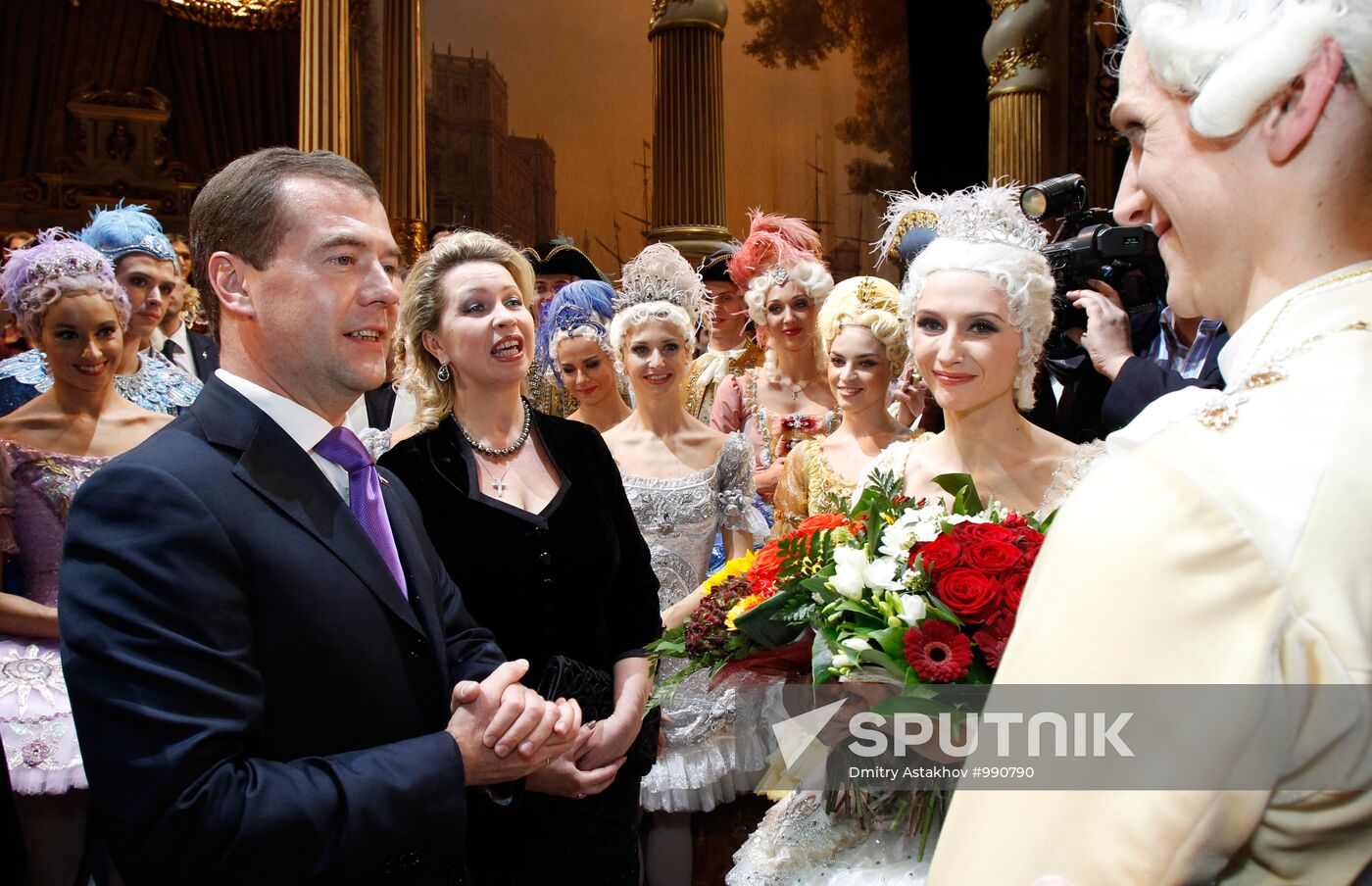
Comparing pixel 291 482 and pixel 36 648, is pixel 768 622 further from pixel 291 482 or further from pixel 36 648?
pixel 36 648

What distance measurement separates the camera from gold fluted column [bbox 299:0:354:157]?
677 cm

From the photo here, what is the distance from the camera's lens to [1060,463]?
2434 mm

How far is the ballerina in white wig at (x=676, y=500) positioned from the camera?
314cm

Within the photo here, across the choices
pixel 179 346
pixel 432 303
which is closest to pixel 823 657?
pixel 432 303

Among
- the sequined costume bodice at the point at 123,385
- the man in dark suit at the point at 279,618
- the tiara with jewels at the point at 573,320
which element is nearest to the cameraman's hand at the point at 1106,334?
the tiara with jewels at the point at 573,320

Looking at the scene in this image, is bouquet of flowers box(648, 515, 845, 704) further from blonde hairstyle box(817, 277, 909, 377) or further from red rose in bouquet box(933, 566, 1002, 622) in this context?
blonde hairstyle box(817, 277, 909, 377)

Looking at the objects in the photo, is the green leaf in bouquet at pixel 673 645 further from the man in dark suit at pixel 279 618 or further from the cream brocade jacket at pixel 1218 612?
the cream brocade jacket at pixel 1218 612

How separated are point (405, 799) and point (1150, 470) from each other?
1023mm

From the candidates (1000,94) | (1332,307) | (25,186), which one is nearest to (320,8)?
(25,186)

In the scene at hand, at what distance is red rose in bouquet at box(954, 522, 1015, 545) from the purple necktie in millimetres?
883

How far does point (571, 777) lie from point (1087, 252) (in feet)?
6.30

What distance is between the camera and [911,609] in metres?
1.61

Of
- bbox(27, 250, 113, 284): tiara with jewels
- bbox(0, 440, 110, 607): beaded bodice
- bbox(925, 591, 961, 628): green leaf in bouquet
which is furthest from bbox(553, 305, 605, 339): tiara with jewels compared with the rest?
bbox(925, 591, 961, 628): green leaf in bouquet

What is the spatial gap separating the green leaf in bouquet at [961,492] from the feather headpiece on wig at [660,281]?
196cm
